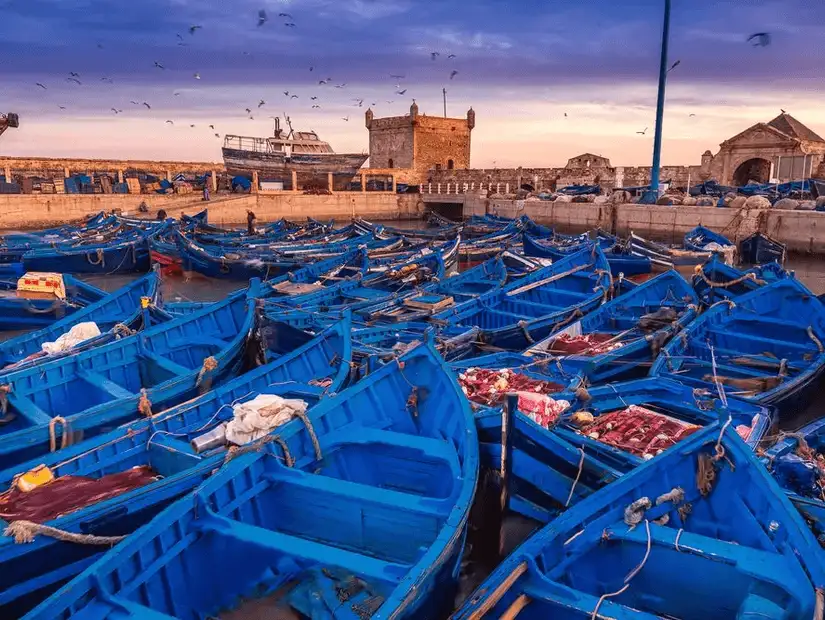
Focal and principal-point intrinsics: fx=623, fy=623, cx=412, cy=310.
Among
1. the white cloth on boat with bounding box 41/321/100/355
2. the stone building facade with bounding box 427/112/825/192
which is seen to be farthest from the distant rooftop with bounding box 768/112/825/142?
the white cloth on boat with bounding box 41/321/100/355

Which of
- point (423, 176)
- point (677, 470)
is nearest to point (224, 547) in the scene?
point (677, 470)

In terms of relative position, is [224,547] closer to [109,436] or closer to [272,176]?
[109,436]

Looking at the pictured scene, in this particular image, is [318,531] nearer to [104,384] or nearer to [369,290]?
[104,384]

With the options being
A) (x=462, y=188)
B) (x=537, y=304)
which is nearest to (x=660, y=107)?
(x=537, y=304)

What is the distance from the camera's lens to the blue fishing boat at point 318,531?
4.05 metres

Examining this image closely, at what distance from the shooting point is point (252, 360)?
30.1 ft

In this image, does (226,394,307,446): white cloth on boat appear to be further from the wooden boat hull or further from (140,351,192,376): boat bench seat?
the wooden boat hull

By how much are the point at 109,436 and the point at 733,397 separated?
7127mm

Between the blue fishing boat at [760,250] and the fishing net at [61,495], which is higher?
the blue fishing boat at [760,250]

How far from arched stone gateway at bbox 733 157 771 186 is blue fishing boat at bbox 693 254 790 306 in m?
32.9

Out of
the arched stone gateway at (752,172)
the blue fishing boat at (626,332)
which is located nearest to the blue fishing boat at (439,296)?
the blue fishing boat at (626,332)

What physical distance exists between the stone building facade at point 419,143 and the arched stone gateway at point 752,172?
2407 centimetres

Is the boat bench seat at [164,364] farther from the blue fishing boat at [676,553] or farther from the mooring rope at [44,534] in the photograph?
the blue fishing boat at [676,553]

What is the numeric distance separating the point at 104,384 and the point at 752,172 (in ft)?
162
